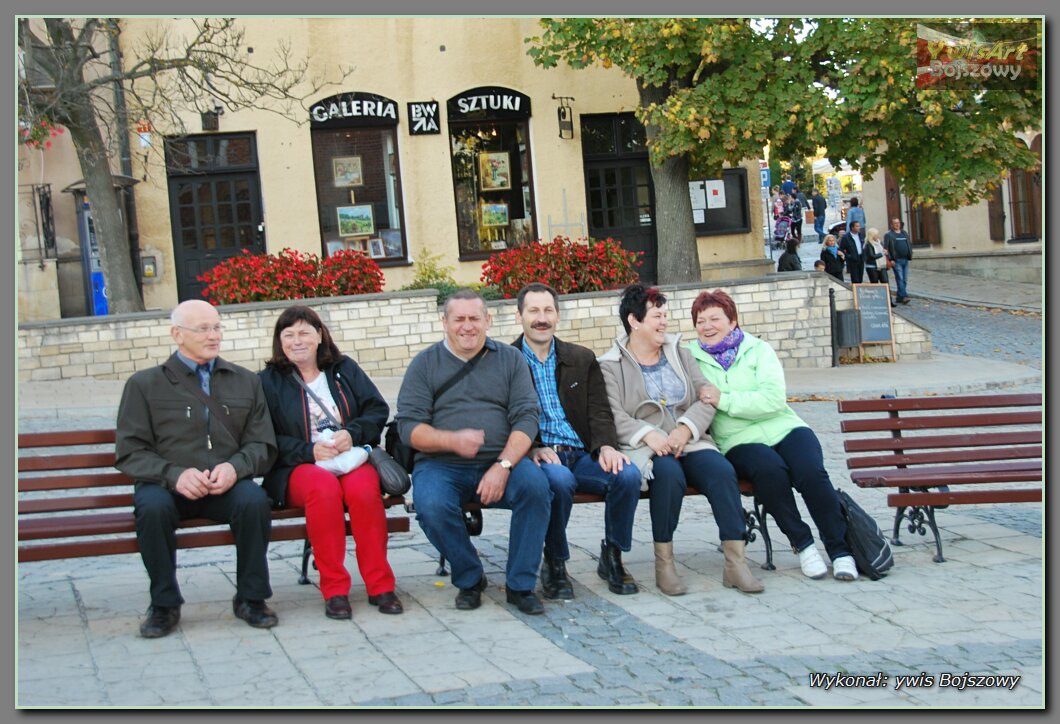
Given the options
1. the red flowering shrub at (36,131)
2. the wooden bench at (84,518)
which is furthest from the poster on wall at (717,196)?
the wooden bench at (84,518)

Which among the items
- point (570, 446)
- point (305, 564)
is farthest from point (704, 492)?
point (305, 564)

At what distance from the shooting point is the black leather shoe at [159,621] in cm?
559

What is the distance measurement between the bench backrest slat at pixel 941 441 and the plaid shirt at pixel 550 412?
1.61m

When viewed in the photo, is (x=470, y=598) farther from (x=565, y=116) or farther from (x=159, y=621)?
(x=565, y=116)

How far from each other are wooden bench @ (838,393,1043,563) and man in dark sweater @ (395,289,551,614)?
195 centimetres

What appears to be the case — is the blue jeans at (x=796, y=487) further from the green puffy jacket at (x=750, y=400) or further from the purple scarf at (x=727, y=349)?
the purple scarf at (x=727, y=349)

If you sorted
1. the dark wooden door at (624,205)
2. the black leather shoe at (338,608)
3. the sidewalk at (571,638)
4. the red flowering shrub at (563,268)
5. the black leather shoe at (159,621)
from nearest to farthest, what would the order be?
the sidewalk at (571,638)
the black leather shoe at (159,621)
the black leather shoe at (338,608)
the red flowering shrub at (563,268)
the dark wooden door at (624,205)

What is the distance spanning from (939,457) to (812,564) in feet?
3.95

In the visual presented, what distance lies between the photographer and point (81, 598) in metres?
6.39

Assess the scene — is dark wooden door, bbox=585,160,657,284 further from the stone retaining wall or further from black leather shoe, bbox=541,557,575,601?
black leather shoe, bbox=541,557,575,601

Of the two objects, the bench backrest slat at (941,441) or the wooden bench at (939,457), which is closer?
the wooden bench at (939,457)

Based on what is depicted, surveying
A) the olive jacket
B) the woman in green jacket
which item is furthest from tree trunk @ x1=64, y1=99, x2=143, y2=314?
the woman in green jacket

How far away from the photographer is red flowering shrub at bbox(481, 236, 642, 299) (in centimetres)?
1711

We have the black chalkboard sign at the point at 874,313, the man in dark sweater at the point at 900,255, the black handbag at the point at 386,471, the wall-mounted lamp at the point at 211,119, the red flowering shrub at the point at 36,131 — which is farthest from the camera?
the man in dark sweater at the point at 900,255
